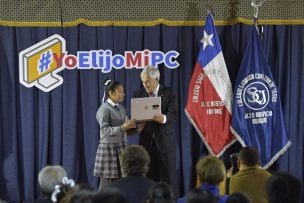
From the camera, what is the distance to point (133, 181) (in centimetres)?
341

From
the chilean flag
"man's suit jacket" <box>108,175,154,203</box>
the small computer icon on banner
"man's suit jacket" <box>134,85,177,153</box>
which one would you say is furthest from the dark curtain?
"man's suit jacket" <box>108,175,154,203</box>

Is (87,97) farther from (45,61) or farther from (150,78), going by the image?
(150,78)

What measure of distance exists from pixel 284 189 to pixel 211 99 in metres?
3.46

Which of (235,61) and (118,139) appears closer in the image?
(118,139)

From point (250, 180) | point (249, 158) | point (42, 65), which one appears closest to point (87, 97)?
point (42, 65)

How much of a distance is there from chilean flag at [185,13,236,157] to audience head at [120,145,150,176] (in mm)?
2602

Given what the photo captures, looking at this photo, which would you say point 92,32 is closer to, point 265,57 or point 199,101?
point 199,101

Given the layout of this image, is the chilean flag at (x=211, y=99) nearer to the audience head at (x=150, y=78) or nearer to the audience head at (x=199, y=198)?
the audience head at (x=150, y=78)

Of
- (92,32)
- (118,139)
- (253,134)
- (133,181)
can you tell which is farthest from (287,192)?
(92,32)

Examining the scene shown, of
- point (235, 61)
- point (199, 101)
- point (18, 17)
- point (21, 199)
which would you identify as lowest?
point (21, 199)

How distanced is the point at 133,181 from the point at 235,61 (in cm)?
321

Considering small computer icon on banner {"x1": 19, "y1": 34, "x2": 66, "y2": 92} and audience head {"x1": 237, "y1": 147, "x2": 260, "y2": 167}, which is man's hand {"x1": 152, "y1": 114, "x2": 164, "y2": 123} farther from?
small computer icon on banner {"x1": 19, "y1": 34, "x2": 66, "y2": 92}

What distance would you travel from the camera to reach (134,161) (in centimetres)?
350

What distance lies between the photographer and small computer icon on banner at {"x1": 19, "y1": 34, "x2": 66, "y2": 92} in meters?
6.15
